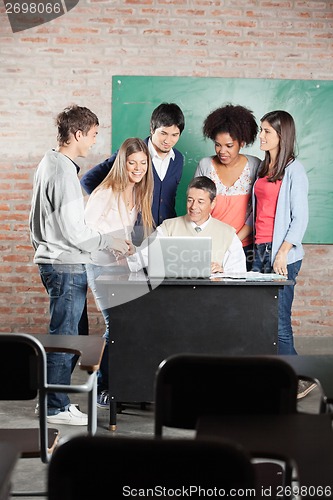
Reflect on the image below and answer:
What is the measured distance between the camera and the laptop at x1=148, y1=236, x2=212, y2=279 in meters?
3.90

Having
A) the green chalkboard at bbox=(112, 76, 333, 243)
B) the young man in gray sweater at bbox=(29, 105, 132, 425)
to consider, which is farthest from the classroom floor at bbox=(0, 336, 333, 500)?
the green chalkboard at bbox=(112, 76, 333, 243)

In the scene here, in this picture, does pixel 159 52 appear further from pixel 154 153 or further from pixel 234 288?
pixel 234 288

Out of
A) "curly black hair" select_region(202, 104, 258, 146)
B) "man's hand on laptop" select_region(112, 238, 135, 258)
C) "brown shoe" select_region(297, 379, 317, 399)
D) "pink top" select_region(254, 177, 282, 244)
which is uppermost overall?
"curly black hair" select_region(202, 104, 258, 146)

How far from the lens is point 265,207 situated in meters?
5.25

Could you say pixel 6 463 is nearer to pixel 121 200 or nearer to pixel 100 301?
pixel 100 301

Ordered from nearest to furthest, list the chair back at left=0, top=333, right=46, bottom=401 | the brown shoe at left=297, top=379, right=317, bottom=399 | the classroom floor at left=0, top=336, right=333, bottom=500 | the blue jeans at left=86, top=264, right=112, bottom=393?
the chair back at left=0, top=333, right=46, bottom=401
the classroom floor at left=0, top=336, right=333, bottom=500
the blue jeans at left=86, top=264, right=112, bottom=393
the brown shoe at left=297, top=379, right=317, bottom=399

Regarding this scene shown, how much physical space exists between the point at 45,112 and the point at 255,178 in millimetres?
1820

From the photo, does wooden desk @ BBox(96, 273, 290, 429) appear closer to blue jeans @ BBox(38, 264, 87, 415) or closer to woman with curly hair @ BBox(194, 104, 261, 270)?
blue jeans @ BBox(38, 264, 87, 415)

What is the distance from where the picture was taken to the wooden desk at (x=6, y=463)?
61.1 inches

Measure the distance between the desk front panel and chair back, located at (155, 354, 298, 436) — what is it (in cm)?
191

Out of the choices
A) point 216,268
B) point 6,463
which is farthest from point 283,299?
point 6,463

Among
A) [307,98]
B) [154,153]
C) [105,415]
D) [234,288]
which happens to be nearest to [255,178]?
[154,153]

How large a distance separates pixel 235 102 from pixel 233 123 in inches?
6.8

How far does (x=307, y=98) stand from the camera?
6301mm
